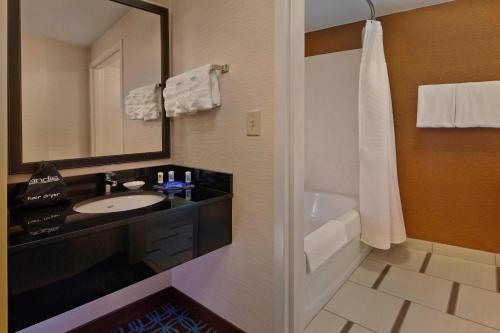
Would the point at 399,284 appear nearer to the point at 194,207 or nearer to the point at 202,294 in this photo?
the point at 202,294

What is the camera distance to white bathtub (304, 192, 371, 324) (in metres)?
1.74

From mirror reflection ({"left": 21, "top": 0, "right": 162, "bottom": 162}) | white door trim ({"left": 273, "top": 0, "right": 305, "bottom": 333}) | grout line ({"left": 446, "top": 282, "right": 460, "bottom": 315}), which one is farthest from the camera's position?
grout line ({"left": 446, "top": 282, "right": 460, "bottom": 315})

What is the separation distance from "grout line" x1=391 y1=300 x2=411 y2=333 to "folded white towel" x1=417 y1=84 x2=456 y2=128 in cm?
145

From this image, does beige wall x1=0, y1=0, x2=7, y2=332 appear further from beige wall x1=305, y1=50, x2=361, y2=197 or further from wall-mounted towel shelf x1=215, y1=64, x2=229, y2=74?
beige wall x1=305, y1=50, x2=361, y2=197

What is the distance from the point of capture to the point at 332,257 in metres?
1.89

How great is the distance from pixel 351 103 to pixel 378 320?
182 centimetres

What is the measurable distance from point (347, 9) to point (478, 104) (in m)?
1.31

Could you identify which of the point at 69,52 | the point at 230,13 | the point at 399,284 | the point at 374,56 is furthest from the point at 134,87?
the point at 399,284

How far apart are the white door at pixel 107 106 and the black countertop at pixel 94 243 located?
192 mm

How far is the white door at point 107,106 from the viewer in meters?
1.50

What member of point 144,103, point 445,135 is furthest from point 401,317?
point 144,103

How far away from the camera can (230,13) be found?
1.39 meters

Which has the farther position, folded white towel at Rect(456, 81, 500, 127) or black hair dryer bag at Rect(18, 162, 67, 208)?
folded white towel at Rect(456, 81, 500, 127)

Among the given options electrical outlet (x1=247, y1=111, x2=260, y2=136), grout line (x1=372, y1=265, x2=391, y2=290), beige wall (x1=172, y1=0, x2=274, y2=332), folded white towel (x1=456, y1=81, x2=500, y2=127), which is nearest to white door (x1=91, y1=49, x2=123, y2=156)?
beige wall (x1=172, y1=0, x2=274, y2=332)
